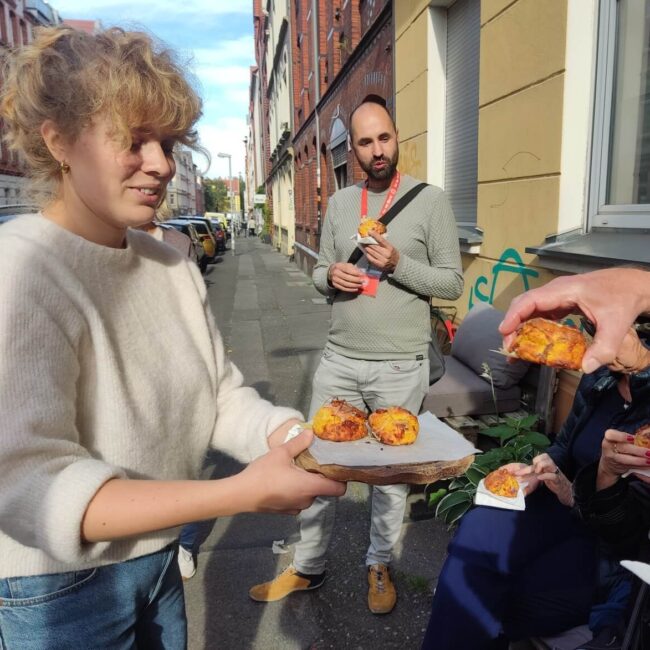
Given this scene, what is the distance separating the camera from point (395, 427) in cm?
172

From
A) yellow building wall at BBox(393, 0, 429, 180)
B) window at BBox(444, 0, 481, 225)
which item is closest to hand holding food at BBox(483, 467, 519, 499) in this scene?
window at BBox(444, 0, 481, 225)

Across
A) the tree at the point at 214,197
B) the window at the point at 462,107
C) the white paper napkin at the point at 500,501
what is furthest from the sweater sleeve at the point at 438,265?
the tree at the point at 214,197

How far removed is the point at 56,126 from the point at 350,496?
10.3 ft

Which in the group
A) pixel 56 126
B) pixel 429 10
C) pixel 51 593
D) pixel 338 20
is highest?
pixel 338 20

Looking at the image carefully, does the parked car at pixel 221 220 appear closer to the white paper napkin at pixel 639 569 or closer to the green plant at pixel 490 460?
the green plant at pixel 490 460

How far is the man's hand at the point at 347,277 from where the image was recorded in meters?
2.60

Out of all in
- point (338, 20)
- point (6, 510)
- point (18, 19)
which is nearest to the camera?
point (6, 510)

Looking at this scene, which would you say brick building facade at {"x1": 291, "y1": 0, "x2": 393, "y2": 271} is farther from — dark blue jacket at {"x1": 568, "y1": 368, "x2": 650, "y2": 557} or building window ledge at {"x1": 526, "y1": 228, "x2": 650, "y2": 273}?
dark blue jacket at {"x1": 568, "y1": 368, "x2": 650, "y2": 557}

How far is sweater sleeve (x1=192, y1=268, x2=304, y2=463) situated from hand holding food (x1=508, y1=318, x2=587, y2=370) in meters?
0.68

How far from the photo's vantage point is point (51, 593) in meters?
1.15

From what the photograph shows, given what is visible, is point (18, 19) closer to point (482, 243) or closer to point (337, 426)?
point (482, 243)

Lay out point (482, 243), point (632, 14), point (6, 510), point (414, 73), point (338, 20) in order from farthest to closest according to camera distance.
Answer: point (338, 20) < point (414, 73) < point (482, 243) < point (632, 14) < point (6, 510)

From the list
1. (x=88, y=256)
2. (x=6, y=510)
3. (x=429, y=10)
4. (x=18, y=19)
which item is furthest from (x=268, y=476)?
(x=18, y=19)

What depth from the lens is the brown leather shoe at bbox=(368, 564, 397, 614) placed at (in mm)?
2689
